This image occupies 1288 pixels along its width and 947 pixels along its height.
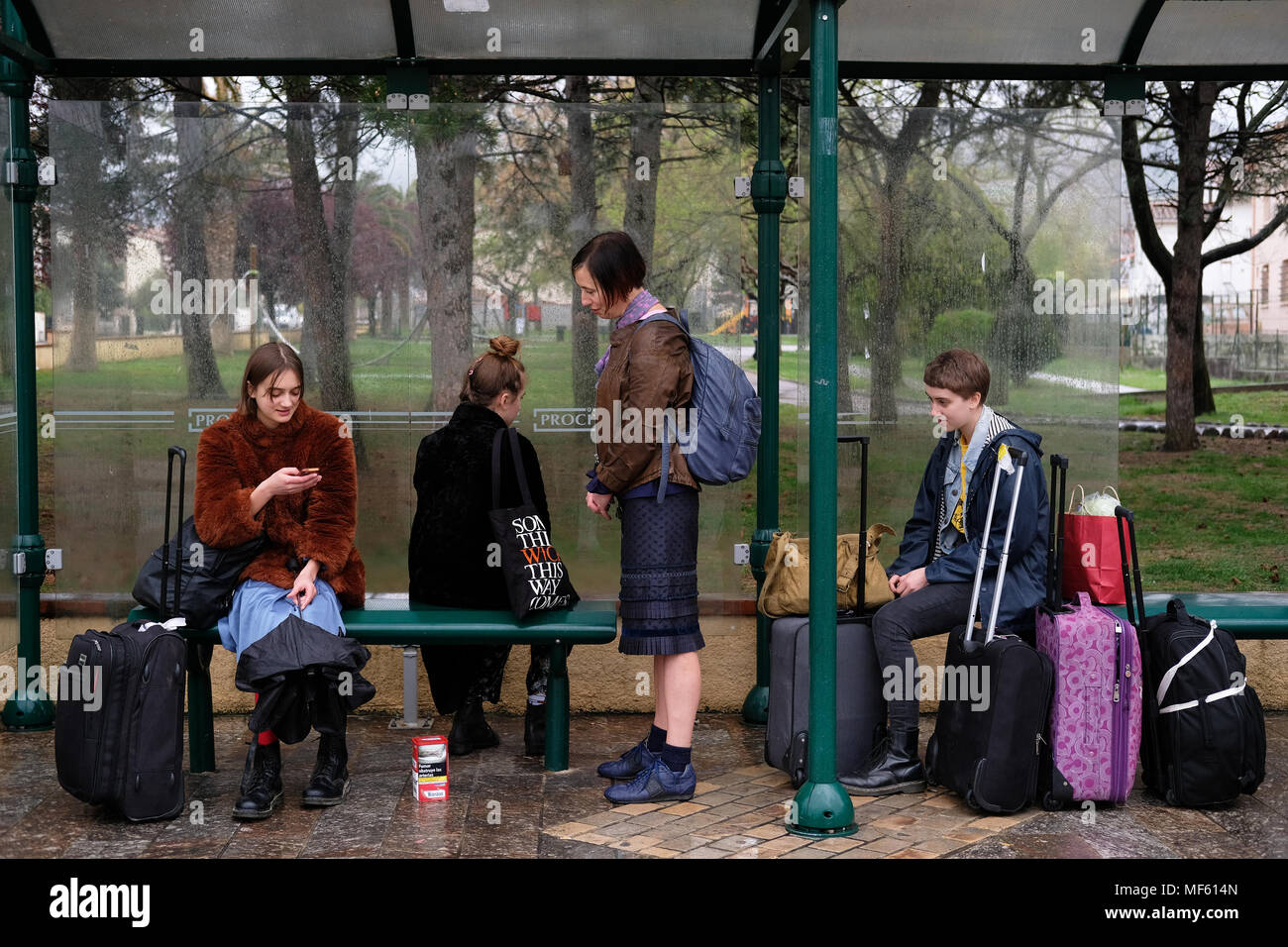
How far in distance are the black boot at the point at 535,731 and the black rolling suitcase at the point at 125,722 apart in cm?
130

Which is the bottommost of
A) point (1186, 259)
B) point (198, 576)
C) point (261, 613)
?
point (261, 613)

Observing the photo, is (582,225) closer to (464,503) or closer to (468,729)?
(464,503)

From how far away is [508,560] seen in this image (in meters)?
4.96

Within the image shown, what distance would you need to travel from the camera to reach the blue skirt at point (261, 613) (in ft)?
15.1

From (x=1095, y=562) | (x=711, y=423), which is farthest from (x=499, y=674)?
(x=1095, y=562)

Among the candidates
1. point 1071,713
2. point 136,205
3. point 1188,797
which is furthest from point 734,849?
point 136,205

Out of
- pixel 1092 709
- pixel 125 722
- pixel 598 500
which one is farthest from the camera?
pixel 598 500

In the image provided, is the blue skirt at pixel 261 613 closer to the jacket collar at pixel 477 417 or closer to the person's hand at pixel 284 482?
the person's hand at pixel 284 482

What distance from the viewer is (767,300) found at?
5559 millimetres

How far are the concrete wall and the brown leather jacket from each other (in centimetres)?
149

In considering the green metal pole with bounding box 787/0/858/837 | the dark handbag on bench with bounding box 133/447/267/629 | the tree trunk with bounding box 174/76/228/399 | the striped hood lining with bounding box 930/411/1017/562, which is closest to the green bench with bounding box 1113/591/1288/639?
the striped hood lining with bounding box 930/411/1017/562

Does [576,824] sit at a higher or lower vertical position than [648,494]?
lower

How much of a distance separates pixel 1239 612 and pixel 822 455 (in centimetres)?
195
